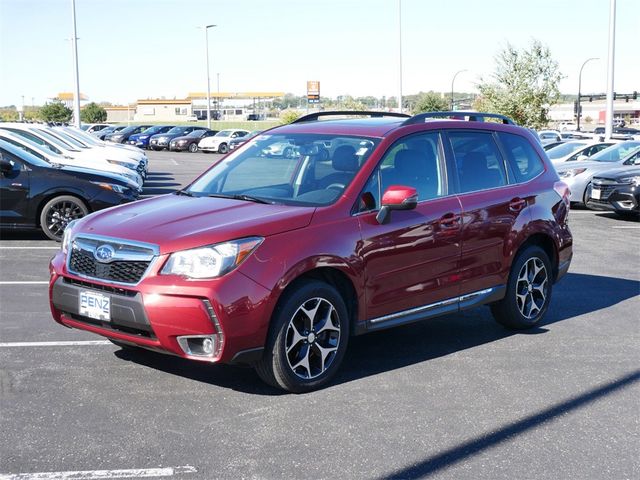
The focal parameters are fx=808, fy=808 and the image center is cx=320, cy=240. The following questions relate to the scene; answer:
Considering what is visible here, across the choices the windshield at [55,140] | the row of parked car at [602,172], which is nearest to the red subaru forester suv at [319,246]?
the row of parked car at [602,172]

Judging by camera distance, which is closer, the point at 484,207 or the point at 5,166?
the point at 484,207

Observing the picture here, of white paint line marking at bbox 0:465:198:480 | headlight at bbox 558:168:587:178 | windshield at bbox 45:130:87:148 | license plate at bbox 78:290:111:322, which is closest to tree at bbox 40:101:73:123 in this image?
windshield at bbox 45:130:87:148

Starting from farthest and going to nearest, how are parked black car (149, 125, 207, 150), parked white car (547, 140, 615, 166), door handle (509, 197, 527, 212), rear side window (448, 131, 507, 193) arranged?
parked black car (149, 125, 207, 150)
parked white car (547, 140, 615, 166)
door handle (509, 197, 527, 212)
rear side window (448, 131, 507, 193)

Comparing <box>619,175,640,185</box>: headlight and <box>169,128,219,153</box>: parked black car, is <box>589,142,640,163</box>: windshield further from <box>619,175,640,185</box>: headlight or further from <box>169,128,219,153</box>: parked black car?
<box>169,128,219,153</box>: parked black car

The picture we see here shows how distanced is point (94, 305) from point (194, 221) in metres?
0.82

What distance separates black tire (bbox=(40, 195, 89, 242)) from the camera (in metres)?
11.6

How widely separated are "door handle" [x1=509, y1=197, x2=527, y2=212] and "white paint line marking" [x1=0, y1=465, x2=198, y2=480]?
148 inches

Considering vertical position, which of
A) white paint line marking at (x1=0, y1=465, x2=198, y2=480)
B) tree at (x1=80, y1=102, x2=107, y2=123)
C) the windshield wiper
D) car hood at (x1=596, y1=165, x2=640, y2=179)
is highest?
tree at (x1=80, y1=102, x2=107, y2=123)

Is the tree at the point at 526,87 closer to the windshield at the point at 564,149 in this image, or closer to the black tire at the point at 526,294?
the windshield at the point at 564,149

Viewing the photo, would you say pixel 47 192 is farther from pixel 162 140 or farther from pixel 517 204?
pixel 162 140

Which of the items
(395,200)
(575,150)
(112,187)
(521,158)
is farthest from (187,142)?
(395,200)

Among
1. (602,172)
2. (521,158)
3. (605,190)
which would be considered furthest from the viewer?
(602,172)

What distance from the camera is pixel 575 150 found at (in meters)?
19.5

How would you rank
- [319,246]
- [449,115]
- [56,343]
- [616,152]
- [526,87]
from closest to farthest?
[319,246] → [56,343] → [449,115] → [616,152] → [526,87]
